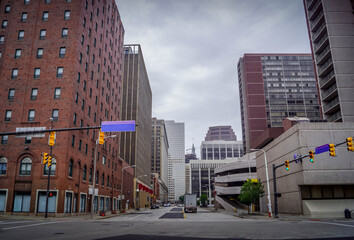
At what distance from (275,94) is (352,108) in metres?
82.8

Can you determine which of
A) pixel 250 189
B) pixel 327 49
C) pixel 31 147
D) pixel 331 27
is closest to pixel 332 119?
pixel 327 49

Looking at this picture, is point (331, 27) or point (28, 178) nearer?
point (28, 178)

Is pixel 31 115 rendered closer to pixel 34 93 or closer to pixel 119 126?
pixel 34 93

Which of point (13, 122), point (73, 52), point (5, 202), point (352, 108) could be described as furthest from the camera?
point (352, 108)

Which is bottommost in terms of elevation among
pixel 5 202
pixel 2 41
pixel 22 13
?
pixel 5 202

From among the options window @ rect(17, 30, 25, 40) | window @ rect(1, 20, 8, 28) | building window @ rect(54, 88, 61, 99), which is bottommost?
building window @ rect(54, 88, 61, 99)

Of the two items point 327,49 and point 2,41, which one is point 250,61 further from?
point 2,41

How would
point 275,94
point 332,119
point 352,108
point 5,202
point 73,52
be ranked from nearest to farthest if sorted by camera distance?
1. point 5,202
2. point 73,52
3. point 352,108
4. point 332,119
5. point 275,94

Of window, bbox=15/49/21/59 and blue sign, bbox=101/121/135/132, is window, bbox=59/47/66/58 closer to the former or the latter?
window, bbox=15/49/21/59

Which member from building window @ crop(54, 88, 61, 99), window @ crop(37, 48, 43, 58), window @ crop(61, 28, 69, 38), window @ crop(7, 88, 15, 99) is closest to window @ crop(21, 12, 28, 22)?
window @ crop(37, 48, 43, 58)

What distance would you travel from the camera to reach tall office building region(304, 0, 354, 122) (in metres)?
54.1

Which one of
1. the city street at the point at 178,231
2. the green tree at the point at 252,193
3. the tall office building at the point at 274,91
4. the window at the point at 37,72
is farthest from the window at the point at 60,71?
the tall office building at the point at 274,91

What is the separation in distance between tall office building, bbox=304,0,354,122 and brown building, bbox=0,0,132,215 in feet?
152

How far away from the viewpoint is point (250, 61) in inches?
5394
